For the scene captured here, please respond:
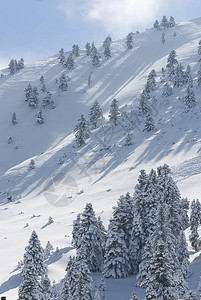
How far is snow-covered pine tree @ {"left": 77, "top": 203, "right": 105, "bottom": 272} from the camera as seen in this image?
95.7ft

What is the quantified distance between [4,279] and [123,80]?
110 metres

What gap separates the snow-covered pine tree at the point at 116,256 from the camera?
91.5 feet

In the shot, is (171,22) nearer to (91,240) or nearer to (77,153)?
(77,153)

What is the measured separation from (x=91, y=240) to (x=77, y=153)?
46243 millimetres

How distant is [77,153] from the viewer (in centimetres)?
7481

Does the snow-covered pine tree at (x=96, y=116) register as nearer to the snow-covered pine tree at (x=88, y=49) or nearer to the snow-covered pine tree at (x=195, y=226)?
the snow-covered pine tree at (x=195, y=226)

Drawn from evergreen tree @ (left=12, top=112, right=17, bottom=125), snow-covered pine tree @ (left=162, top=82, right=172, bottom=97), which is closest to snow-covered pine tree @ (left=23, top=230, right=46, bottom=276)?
snow-covered pine tree @ (left=162, top=82, right=172, bottom=97)

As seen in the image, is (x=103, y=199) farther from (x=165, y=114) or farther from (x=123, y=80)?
(x=123, y=80)

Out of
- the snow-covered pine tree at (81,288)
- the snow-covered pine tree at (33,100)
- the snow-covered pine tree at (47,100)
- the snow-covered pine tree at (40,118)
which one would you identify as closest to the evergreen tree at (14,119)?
the snow-covered pine tree at (40,118)

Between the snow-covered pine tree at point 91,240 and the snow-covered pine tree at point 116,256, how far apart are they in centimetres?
145

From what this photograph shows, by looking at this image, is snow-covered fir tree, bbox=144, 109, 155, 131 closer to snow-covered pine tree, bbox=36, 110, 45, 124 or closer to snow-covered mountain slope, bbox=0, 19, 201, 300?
snow-covered mountain slope, bbox=0, 19, 201, 300

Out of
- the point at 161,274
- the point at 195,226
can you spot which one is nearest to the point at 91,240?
the point at 195,226

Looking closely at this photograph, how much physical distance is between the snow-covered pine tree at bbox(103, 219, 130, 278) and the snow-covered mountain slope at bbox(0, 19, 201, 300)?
1.01 metres

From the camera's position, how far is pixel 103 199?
48625mm
